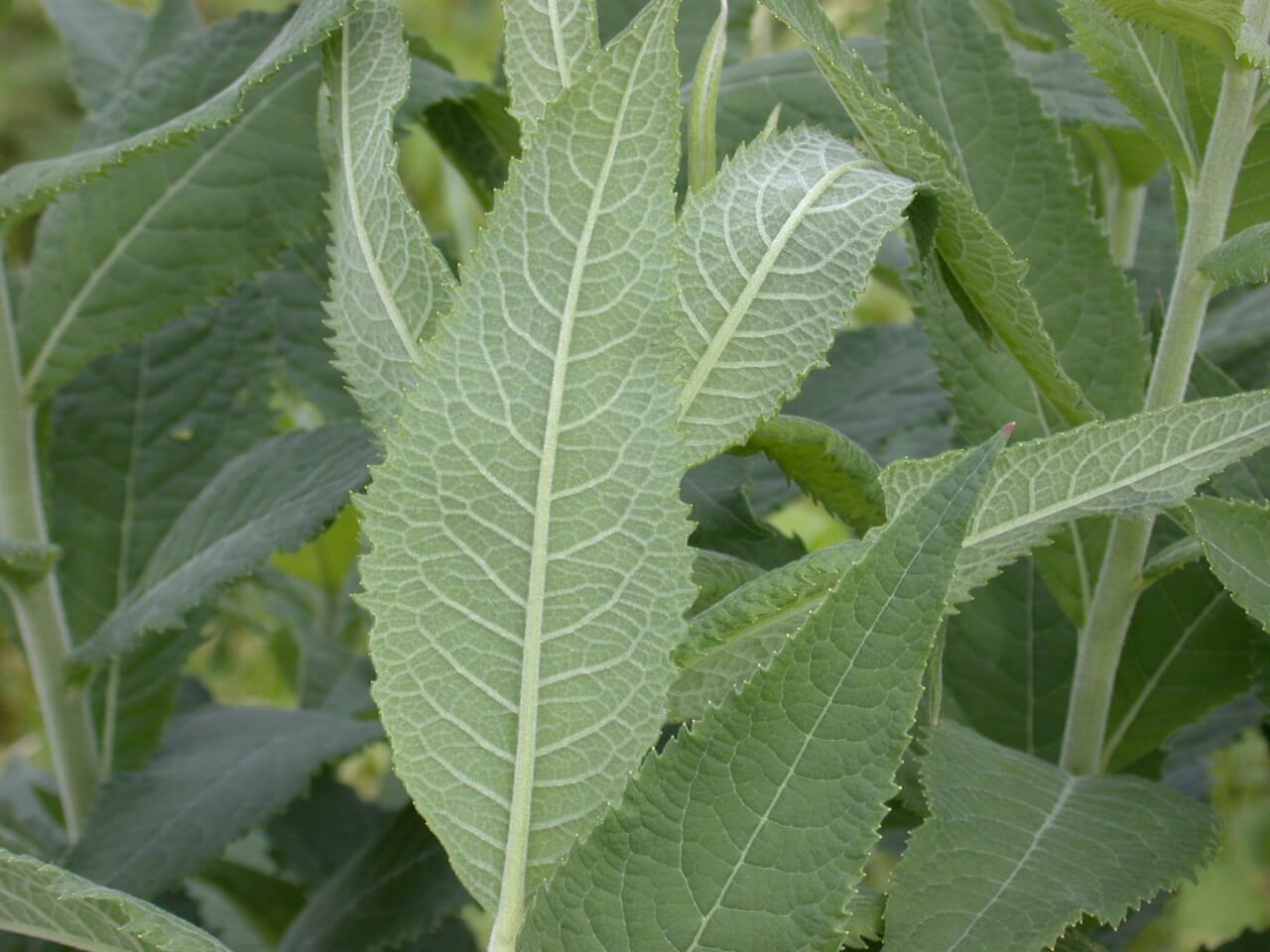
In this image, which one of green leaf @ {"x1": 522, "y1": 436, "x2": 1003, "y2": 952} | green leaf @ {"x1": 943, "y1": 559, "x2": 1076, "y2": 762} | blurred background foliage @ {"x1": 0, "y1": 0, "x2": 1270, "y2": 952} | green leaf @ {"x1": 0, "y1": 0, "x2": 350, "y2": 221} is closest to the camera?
green leaf @ {"x1": 522, "y1": 436, "x2": 1003, "y2": 952}

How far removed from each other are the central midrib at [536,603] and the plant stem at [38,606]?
555 mm

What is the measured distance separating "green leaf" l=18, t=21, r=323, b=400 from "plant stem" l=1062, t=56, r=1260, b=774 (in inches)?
21.8

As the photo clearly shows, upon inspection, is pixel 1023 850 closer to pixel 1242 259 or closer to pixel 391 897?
pixel 1242 259

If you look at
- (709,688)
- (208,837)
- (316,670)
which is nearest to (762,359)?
(709,688)

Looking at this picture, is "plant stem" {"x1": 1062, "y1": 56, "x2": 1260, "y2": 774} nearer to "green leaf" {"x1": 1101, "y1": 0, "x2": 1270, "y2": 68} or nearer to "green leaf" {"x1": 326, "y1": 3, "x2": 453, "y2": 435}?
"green leaf" {"x1": 1101, "y1": 0, "x2": 1270, "y2": 68}

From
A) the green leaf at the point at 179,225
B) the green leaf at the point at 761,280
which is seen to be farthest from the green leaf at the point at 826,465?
the green leaf at the point at 179,225

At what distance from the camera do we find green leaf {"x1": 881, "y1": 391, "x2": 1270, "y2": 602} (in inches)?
24.1

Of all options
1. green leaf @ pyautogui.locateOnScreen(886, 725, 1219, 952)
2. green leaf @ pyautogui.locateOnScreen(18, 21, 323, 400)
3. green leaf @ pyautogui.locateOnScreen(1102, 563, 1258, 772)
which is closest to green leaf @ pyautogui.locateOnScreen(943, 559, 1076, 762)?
green leaf @ pyautogui.locateOnScreen(1102, 563, 1258, 772)

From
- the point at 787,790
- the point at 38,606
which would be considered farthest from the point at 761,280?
the point at 38,606

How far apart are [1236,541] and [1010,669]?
267mm

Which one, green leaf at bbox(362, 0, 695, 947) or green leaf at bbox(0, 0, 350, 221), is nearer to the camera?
green leaf at bbox(362, 0, 695, 947)

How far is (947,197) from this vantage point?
64 cm

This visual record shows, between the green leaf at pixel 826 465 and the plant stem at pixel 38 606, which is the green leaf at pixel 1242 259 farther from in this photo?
the plant stem at pixel 38 606

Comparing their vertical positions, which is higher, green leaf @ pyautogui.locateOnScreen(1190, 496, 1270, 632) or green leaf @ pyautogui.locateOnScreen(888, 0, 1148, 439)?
green leaf @ pyautogui.locateOnScreen(888, 0, 1148, 439)
